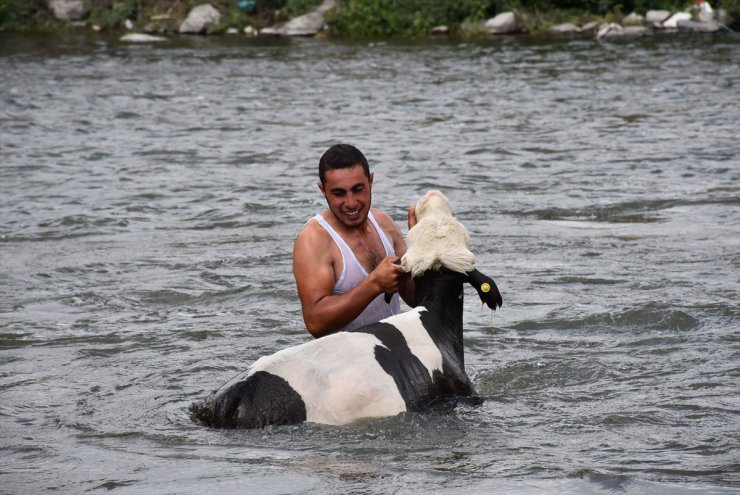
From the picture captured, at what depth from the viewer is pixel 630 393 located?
7074mm

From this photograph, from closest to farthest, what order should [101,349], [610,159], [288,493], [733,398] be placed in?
[288,493] → [733,398] → [101,349] → [610,159]

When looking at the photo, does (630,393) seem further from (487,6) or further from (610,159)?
(487,6)

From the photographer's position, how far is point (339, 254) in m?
6.61

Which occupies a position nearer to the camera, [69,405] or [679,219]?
[69,405]

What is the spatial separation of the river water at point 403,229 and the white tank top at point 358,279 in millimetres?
830

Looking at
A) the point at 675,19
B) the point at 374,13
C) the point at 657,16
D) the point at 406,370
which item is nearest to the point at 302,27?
the point at 374,13

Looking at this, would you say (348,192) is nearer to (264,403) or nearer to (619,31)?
(264,403)

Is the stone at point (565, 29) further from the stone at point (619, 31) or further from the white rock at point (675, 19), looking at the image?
the white rock at point (675, 19)

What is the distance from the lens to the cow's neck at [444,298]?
6.44 metres

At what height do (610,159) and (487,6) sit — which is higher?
(487,6)

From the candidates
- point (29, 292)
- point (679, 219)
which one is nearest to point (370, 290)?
point (29, 292)

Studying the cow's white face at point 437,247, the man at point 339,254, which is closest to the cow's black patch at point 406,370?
the man at point 339,254

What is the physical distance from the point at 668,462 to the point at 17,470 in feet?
10.5

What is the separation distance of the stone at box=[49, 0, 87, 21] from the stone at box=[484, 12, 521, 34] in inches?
570
